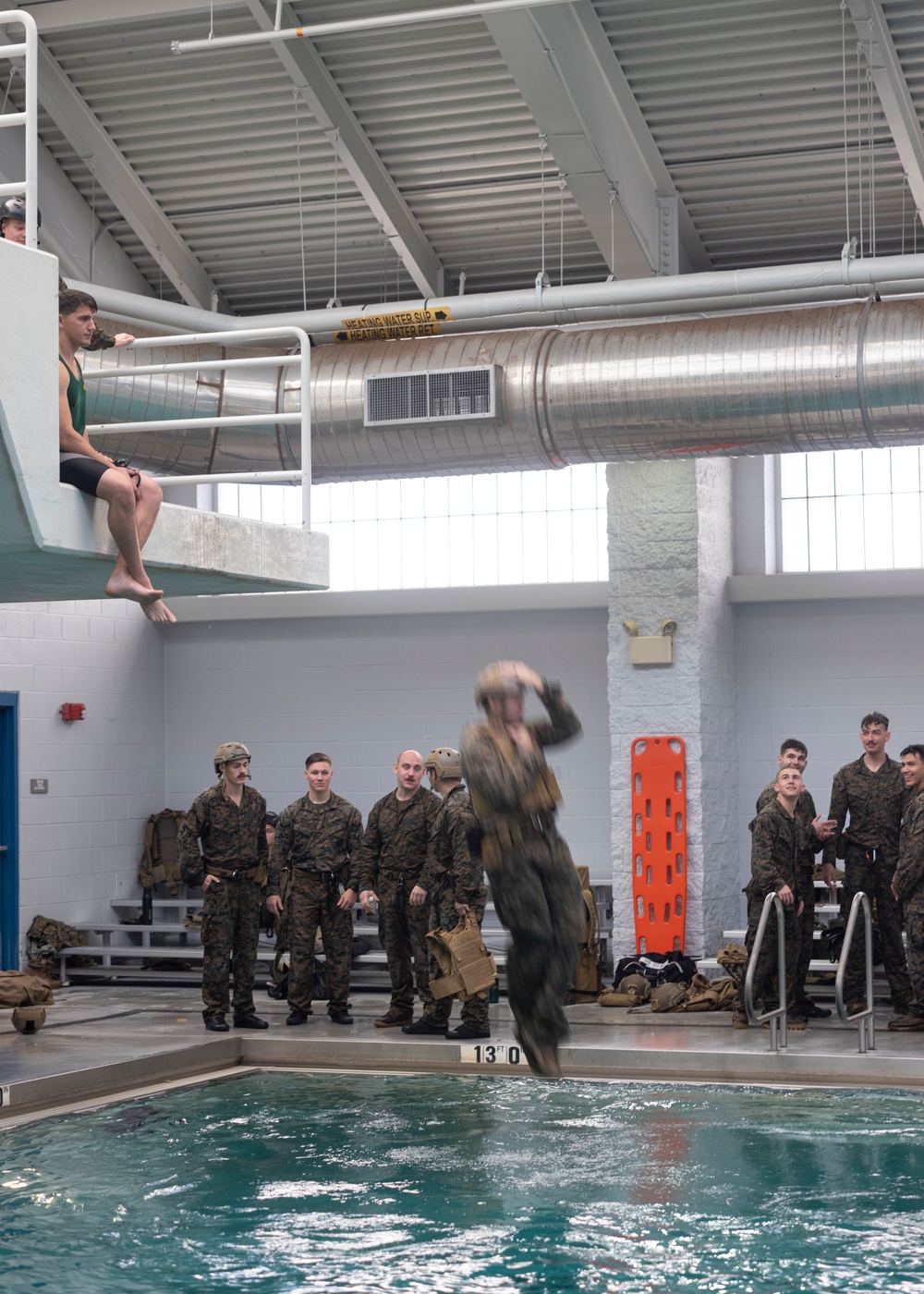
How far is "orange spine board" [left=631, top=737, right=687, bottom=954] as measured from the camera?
39.3 feet

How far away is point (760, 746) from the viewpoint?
12977 mm

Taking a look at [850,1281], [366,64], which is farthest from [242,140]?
[850,1281]

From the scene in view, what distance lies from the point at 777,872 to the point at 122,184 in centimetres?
724

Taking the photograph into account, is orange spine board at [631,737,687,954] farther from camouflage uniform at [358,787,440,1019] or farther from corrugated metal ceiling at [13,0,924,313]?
corrugated metal ceiling at [13,0,924,313]

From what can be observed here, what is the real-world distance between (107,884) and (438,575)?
161 inches

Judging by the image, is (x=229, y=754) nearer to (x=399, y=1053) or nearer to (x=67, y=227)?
(x=399, y=1053)

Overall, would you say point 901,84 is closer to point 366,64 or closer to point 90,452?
point 366,64

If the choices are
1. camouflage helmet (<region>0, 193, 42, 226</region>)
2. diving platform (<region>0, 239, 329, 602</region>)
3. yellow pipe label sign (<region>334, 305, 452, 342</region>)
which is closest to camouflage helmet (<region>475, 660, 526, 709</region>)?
diving platform (<region>0, 239, 329, 602</region>)

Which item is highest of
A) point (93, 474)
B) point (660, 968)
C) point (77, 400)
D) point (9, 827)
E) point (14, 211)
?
point (14, 211)

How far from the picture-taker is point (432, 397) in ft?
34.0

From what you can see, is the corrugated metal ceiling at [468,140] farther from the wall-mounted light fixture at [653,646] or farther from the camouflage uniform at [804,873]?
the camouflage uniform at [804,873]

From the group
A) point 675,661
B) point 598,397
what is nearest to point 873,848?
point 675,661

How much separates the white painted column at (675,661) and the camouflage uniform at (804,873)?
4.37 feet

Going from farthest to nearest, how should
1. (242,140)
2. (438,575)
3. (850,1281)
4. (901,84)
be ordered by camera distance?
(438,575) → (242,140) → (901,84) → (850,1281)
